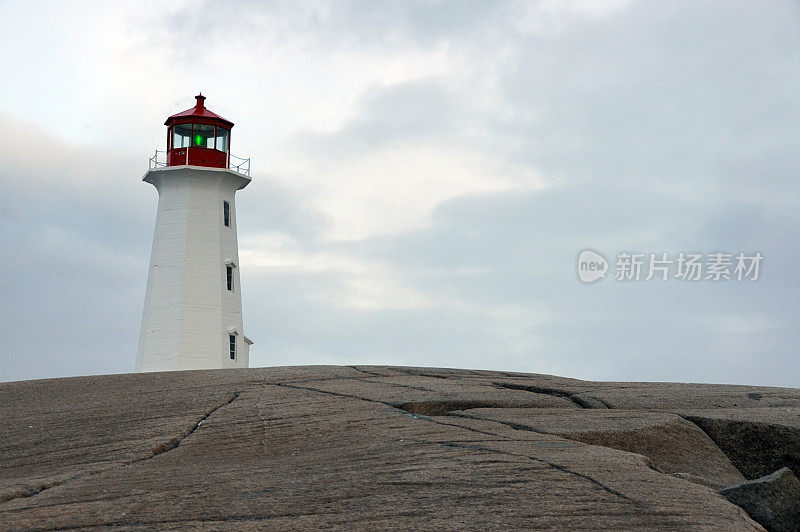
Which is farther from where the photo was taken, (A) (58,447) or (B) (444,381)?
(B) (444,381)

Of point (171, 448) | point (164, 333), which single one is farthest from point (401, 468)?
point (164, 333)

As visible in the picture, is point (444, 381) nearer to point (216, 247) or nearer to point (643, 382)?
point (643, 382)

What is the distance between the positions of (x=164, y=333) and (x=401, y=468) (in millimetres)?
21726

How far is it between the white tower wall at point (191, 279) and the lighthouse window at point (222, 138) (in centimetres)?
119

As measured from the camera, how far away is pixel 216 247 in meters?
28.6

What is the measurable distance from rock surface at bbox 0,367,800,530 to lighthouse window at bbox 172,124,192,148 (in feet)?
52.7

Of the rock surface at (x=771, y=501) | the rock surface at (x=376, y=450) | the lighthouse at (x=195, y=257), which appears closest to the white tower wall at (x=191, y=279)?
the lighthouse at (x=195, y=257)

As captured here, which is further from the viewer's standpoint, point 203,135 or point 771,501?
point 203,135

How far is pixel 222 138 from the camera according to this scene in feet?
98.5

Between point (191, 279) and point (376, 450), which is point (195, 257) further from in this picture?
point (376, 450)

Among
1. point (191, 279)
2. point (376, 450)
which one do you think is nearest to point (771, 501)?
point (376, 450)

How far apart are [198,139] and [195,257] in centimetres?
420

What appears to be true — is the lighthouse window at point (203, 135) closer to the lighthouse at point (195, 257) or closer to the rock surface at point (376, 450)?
the lighthouse at point (195, 257)

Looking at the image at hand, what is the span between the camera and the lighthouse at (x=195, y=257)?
90.5 feet
